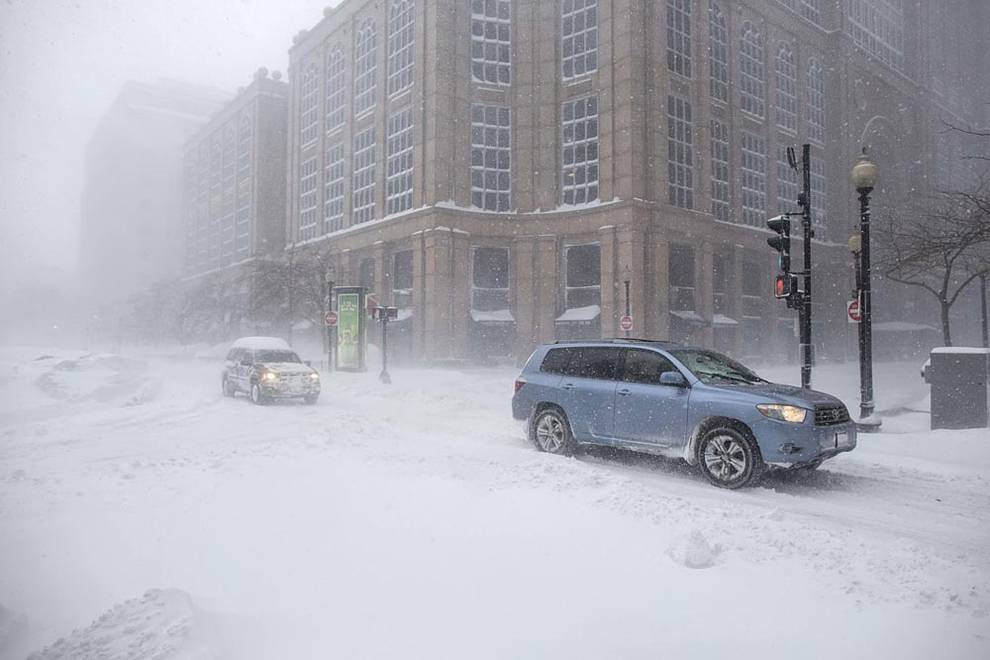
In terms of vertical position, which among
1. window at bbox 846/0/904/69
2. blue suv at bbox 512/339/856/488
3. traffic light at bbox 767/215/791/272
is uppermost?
window at bbox 846/0/904/69

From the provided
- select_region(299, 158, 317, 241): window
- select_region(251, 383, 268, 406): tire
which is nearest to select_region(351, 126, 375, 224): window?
select_region(299, 158, 317, 241): window

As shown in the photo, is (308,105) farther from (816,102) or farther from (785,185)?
(816,102)

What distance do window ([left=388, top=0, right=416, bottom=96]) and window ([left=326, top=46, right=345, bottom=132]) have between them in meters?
7.17

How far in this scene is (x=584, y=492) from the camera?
6.42m

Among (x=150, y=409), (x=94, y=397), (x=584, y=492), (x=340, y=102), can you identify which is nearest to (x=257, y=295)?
(x=340, y=102)

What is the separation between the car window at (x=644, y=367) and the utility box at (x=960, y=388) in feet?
21.9

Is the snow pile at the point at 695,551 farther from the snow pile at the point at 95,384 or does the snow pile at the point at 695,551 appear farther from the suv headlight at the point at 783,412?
the snow pile at the point at 95,384

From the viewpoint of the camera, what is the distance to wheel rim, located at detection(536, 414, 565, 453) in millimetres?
9078

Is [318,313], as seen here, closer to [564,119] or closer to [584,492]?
[564,119]

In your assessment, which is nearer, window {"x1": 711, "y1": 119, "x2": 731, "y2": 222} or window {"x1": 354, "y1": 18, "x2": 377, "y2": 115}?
window {"x1": 711, "y1": 119, "x2": 731, "y2": 222}

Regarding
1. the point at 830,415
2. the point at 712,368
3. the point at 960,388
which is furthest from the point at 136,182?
the point at 830,415

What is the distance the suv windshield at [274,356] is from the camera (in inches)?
687

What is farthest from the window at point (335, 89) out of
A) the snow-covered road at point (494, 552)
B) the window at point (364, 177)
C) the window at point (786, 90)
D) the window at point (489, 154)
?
the snow-covered road at point (494, 552)

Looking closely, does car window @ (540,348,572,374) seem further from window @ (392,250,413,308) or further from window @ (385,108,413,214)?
window @ (385,108,413,214)
